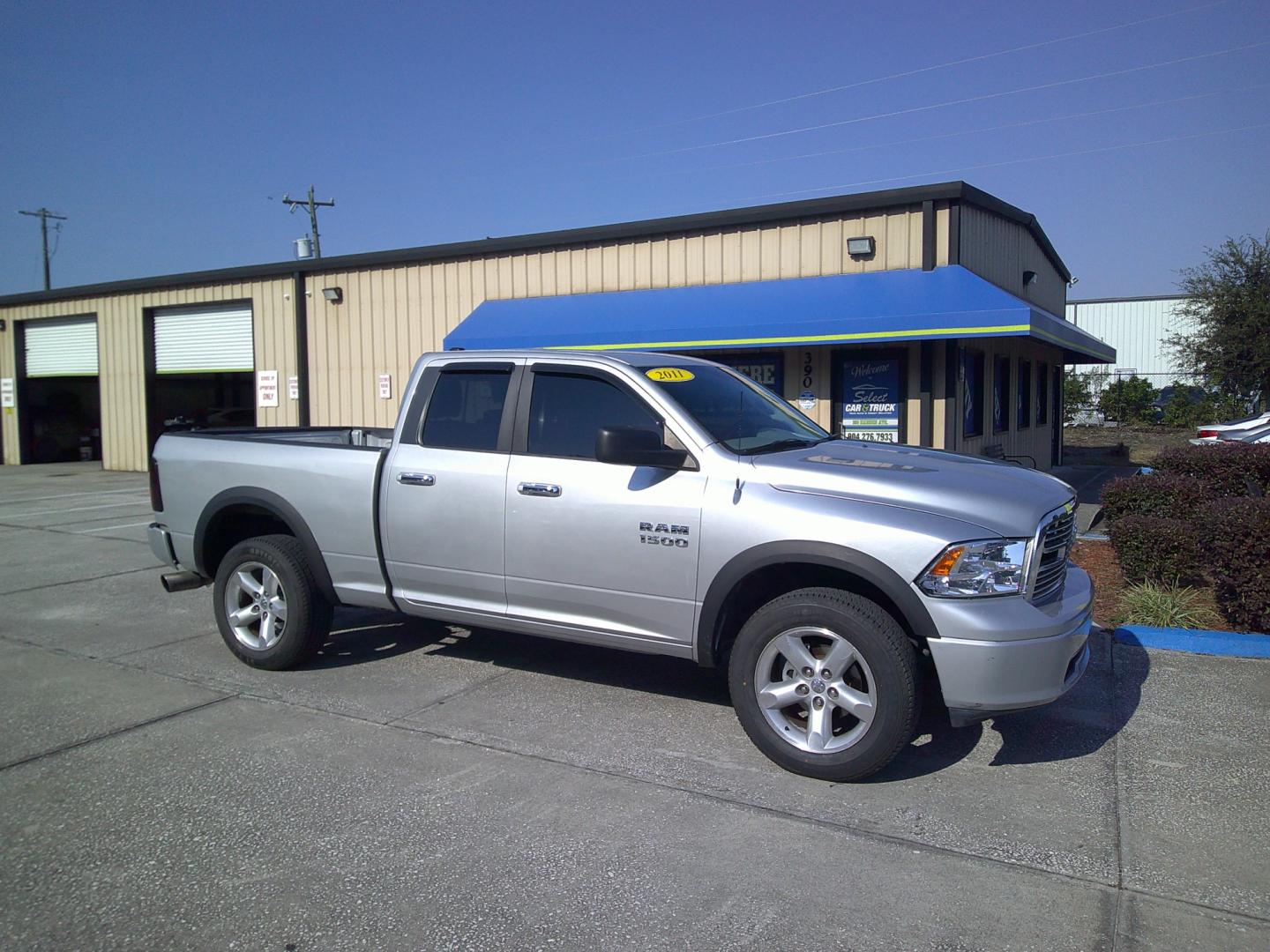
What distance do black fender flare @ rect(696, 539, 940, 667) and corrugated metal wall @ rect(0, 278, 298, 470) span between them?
54.6 ft

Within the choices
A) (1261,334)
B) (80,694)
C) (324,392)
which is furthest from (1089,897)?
(1261,334)

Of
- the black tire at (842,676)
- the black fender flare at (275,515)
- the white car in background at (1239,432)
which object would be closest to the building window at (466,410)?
the black fender flare at (275,515)

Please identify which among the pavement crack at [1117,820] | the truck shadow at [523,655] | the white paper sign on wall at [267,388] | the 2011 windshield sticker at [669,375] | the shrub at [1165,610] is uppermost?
the white paper sign on wall at [267,388]

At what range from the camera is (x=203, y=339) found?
2134 centimetres

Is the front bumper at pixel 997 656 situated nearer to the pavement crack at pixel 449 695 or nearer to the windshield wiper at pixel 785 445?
the windshield wiper at pixel 785 445

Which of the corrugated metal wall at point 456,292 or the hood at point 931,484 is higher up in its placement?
the corrugated metal wall at point 456,292

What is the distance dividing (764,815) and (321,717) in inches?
101

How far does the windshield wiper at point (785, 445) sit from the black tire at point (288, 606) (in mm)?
2881

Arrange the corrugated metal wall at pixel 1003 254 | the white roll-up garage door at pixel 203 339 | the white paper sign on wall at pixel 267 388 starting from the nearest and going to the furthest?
1. the corrugated metal wall at pixel 1003 254
2. the white paper sign on wall at pixel 267 388
3. the white roll-up garage door at pixel 203 339

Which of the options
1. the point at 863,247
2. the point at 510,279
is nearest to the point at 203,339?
Answer: the point at 510,279

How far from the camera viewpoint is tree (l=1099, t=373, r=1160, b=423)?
1378 inches

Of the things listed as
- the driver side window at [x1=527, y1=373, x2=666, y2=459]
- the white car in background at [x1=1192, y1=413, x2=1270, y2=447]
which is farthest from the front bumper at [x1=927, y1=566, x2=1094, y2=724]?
the white car in background at [x1=1192, y1=413, x2=1270, y2=447]

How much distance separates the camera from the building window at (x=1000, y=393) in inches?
610

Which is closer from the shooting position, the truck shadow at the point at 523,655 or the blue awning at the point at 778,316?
the truck shadow at the point at 523,655
